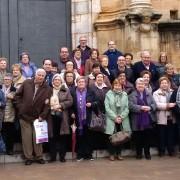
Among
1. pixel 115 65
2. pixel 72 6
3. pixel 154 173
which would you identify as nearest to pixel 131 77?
pixel 115 65

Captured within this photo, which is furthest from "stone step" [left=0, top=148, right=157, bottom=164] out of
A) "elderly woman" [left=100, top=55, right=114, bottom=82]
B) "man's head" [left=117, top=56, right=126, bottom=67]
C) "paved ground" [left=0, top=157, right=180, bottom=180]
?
"man's head" [left=117, top=56, right=126, bottom=67]

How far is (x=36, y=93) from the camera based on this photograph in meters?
10.1

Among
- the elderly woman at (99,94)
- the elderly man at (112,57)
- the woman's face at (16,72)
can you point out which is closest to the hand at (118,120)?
the elderly woman at (99,94)

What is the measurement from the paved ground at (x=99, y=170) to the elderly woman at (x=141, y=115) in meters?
A: 0.34

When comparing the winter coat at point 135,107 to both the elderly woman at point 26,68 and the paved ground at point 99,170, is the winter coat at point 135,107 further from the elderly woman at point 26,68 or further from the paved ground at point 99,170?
the elderly woman at point 26,68

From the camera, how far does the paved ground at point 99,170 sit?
8.89 m

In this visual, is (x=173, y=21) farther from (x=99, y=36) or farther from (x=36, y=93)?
(x=36, y=93)

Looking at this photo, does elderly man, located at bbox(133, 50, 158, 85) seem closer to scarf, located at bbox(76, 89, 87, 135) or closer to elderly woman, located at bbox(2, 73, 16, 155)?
scarf, located at bbox(76, 89, 87, 135)

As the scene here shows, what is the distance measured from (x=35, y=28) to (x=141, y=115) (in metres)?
4.56

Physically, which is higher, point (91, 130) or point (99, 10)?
point (99, 10)

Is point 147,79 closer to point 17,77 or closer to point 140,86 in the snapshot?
point 140,86

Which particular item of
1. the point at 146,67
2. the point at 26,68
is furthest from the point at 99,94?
the point at 26,68

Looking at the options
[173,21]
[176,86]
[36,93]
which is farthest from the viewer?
[173,21]

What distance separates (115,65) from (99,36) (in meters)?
2.49
